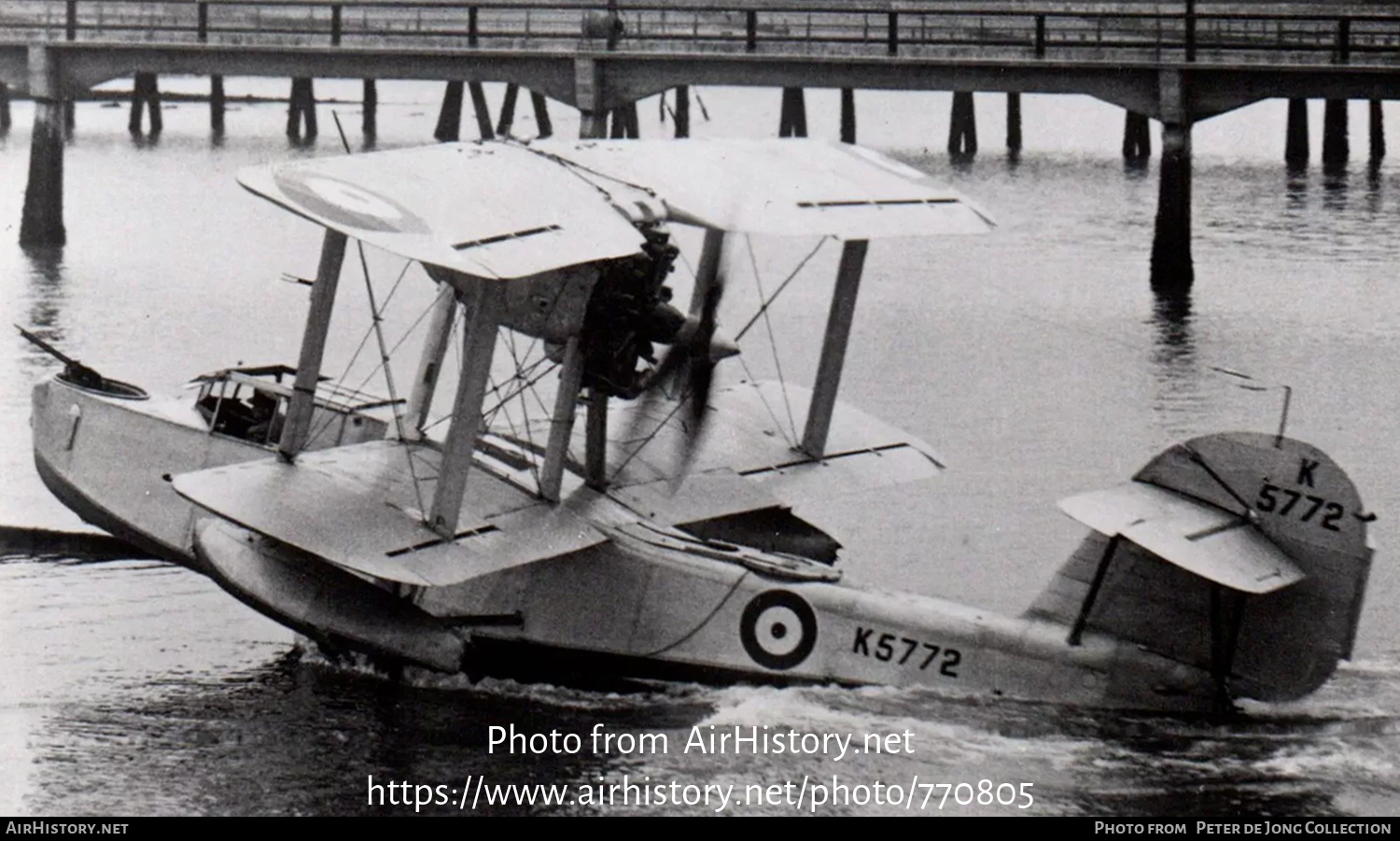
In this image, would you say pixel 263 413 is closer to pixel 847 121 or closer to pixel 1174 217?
pixel 1174 217

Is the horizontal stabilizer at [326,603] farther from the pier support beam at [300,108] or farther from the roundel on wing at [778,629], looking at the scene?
the pier support beam at [300,108]

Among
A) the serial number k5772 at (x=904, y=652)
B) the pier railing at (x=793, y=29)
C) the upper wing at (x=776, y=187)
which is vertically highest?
the pier railing at (x=793, y=29)

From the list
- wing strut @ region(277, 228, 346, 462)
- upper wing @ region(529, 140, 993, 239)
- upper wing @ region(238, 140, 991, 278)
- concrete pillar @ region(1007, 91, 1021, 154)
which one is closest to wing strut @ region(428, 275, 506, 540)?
upper wing @ region(238, 140, 991, 278)

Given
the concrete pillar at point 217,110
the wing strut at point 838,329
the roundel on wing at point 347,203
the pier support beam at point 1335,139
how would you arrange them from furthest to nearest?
1. the concrete pillar at point 217,110
2. the pier support beam at point 1335,139
3. the wing strut at point 838,329
4. the roundel on wing at point 347,203

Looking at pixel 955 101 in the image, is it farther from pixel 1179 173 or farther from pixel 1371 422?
pixel 1371 422

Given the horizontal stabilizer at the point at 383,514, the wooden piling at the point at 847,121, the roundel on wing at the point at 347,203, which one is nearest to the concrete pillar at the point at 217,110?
the wooden piling at the point at 847,121

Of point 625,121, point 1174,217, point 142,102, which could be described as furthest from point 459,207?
point 142,102

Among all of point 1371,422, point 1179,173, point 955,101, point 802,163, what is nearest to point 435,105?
point 955,101
